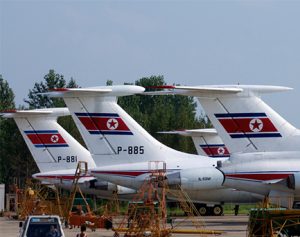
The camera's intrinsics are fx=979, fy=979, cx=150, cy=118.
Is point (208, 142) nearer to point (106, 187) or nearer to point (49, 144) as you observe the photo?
point (106, 187)

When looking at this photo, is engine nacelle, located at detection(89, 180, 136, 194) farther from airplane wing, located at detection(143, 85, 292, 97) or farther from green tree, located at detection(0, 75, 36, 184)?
green tree, located at detection(0, 75, 36, 184)

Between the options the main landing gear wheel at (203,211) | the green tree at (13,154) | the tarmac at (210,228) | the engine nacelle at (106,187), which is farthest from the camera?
the green tree at (13,154)

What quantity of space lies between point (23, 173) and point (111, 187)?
121 feet

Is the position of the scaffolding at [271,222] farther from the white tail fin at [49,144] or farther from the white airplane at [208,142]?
the white airplane at [208,142]

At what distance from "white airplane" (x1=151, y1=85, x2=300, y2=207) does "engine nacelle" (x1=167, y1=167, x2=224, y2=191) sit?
3658mm

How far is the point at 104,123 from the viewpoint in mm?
41906

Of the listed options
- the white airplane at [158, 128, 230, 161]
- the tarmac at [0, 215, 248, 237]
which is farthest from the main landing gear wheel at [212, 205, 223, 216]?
the tarmac at [0, 215, 248, 237]

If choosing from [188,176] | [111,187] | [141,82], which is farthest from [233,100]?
[141,82]

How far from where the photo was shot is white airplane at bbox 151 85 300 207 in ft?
117

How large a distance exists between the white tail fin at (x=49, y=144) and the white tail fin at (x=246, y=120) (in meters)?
Result: 16.8

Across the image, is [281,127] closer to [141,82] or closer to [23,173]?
[23,173]

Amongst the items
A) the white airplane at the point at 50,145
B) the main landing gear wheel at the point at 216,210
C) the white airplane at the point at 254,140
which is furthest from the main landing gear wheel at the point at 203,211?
the white airplane at the point at 254,140

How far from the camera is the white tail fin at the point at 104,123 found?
137 feet

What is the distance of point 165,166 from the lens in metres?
42.2
